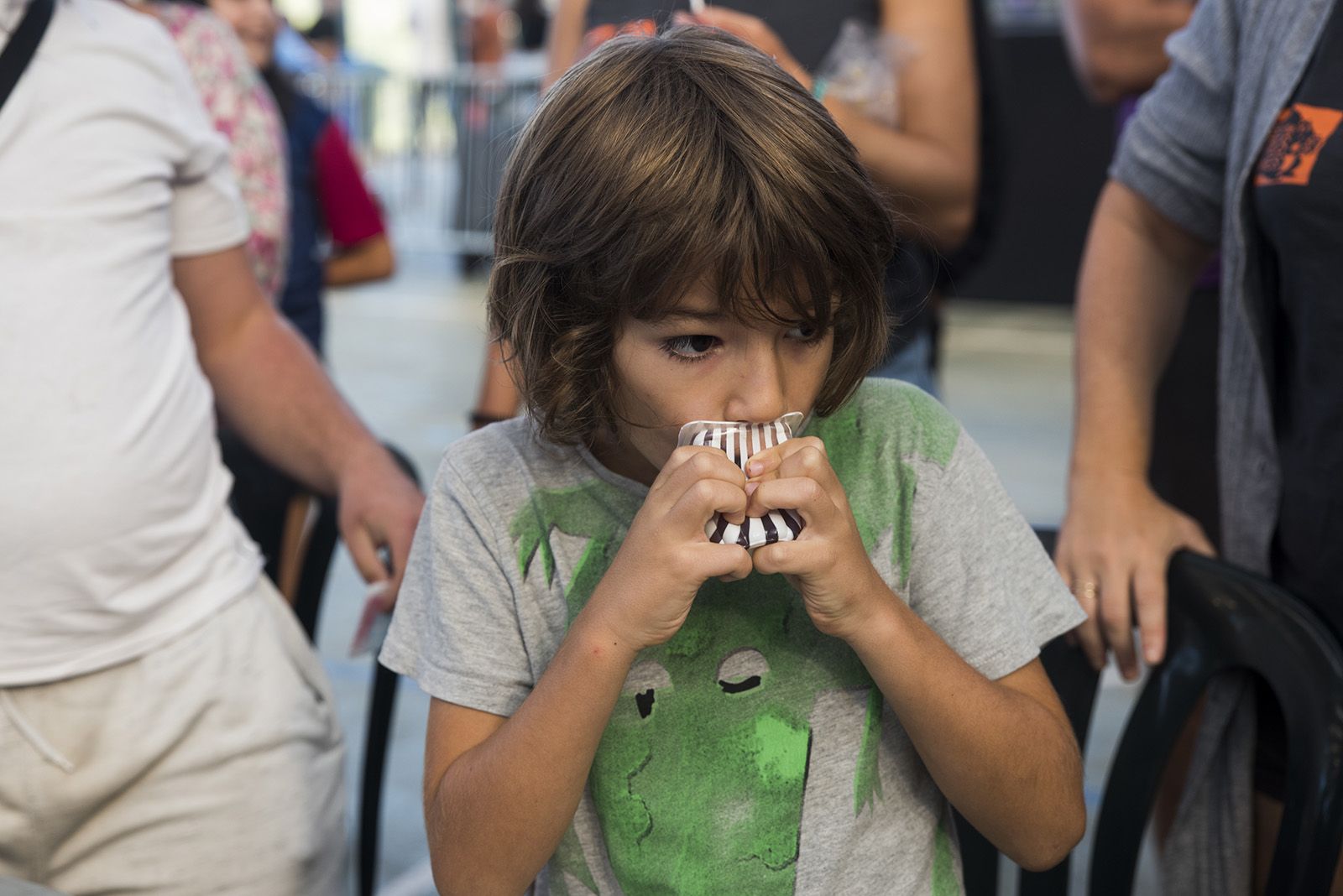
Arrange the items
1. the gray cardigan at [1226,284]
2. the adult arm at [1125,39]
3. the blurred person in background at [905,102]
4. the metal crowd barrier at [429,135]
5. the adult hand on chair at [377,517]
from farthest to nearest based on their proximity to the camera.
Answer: the metal crowd barrier at [429,135] < the adult arm at [1125,39] < the blurred person in background at [905,102] < the adult hand on chair at [377,517] < the gray cardigan at [1226,284]

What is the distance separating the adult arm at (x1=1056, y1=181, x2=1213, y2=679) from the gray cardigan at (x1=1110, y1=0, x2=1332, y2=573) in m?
0.04

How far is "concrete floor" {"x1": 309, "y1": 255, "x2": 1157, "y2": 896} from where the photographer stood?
3311mm

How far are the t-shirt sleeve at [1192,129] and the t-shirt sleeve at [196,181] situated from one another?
1106mm

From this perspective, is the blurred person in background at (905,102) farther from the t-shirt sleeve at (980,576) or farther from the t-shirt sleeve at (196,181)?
the t-shirt sleeve at (980,576)

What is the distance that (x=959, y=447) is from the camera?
4.49 ft

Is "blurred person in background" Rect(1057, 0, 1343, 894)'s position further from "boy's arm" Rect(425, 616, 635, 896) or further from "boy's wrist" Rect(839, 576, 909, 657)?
"boy's arm" Rect(425, 616, 635, 896)

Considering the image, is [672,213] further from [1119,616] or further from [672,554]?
[1119,616]

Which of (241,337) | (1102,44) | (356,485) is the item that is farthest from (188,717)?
(1102,44)

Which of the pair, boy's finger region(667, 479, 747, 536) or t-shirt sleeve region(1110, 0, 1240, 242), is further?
t-shirt sleeve region(1110, 0, 1240, 242)

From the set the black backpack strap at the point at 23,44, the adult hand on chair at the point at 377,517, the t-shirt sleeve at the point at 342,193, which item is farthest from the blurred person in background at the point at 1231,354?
the t-shirt sleeve at the point at 342,193

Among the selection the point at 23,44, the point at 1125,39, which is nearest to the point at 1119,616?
the point at 1125,39

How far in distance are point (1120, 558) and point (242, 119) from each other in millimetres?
1957

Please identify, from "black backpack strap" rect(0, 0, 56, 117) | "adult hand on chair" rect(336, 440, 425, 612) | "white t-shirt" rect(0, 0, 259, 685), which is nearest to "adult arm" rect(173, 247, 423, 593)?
"adult hand on chair" rect(336, 440, 425, 612)

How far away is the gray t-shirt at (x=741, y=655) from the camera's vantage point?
130 cm
